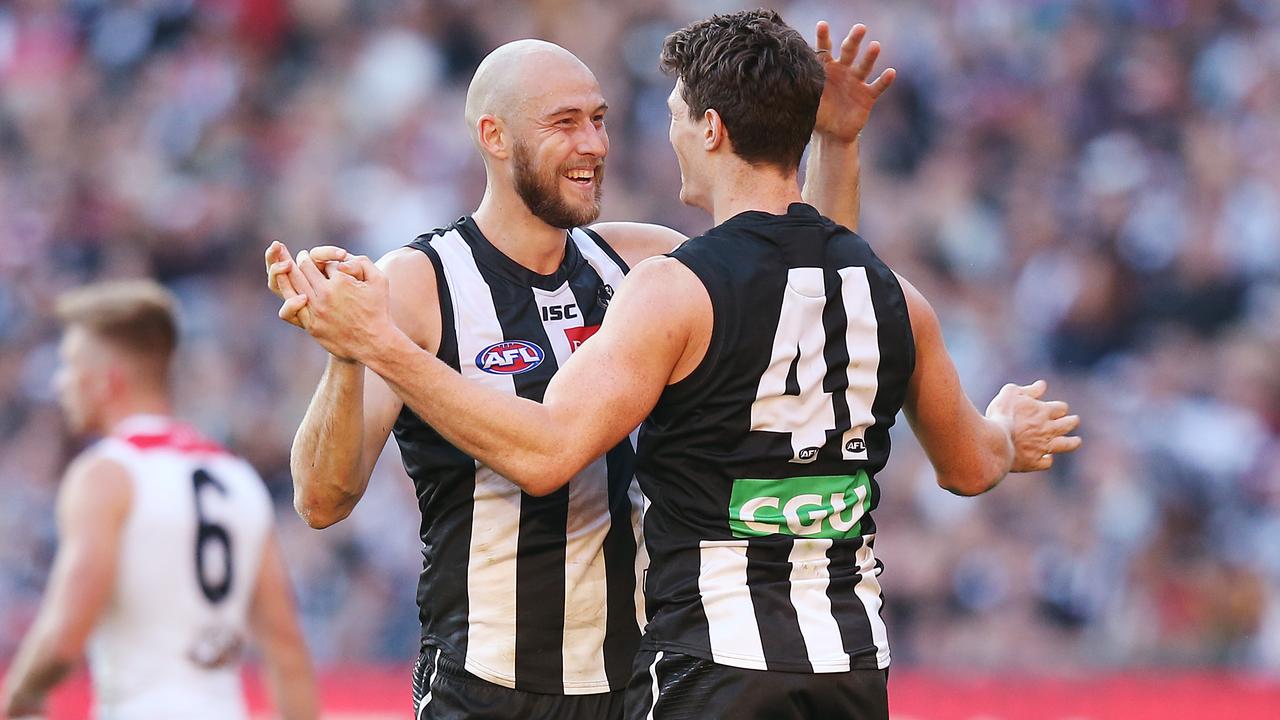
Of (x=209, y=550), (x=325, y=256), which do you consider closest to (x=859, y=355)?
(x=325, y=256)

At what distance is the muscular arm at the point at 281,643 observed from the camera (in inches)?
219

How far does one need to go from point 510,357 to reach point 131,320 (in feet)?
6.76

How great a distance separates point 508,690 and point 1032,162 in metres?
7.64

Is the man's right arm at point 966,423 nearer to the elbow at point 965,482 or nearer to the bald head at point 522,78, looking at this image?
the elbow at point 965,482

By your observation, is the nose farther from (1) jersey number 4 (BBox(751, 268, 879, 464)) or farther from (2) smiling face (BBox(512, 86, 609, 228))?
(1) jersey number 4 (BBox(751, 268, 879, 464))

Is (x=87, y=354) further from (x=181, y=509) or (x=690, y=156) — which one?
(x=690, y=156)

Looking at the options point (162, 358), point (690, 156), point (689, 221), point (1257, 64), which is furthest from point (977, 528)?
point (690, 156)

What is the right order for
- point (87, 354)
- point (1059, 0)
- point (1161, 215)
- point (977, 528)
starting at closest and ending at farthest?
point (87, 354), point (977, 528), point (1161, 215), point (1059, 0)

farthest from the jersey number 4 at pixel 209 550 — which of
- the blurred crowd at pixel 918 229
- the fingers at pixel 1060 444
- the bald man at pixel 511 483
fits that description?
the blurred crowd at pixel 918 229

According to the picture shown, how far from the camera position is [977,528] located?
9695 mm

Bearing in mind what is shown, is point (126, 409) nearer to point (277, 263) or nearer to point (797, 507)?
point (277, 263)

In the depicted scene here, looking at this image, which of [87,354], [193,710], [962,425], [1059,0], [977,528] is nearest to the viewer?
[962,425]

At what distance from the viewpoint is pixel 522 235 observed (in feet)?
14.5

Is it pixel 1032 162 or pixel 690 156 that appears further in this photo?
pixel 1032 162
